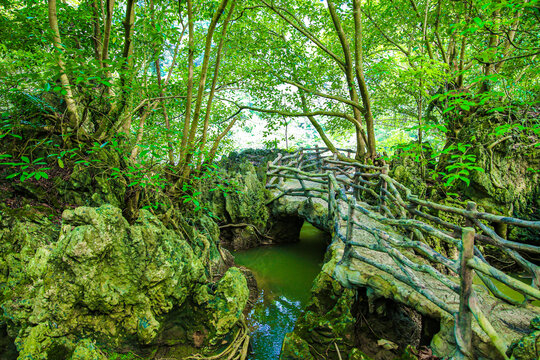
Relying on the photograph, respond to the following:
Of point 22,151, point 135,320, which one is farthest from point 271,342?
point 22,151

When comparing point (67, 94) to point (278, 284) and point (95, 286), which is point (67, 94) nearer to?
point (95, 286)

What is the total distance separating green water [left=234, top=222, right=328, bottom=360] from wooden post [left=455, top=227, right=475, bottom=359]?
9.26 feet

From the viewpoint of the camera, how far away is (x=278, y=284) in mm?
6383

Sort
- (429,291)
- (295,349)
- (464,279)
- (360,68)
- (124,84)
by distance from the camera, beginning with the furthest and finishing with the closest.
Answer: (360,68), (124,84), (295,349), (429,291), (464,279)

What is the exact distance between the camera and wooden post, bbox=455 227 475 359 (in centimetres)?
205

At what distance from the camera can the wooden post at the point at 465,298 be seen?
80.8 inches

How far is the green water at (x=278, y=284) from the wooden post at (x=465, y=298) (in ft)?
9.26

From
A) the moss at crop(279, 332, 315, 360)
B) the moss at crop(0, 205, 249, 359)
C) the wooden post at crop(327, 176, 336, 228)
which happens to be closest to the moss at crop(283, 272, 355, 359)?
the moss at crop(279, 332, 315, 360)

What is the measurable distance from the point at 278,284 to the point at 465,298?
15.8 ft

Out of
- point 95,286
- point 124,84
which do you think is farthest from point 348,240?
point 124,84

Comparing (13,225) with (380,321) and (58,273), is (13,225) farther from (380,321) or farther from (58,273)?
(380,321)

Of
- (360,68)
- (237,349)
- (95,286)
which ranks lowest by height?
(237,349)

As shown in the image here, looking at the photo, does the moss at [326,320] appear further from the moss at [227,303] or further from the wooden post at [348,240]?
the moss at [227,303]

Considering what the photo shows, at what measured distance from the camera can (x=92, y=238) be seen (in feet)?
9.35
